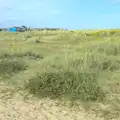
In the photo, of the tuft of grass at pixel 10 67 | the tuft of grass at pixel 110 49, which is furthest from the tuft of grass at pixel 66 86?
the tuft of grass at pixel 110 49

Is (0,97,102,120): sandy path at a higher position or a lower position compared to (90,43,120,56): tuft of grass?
lower

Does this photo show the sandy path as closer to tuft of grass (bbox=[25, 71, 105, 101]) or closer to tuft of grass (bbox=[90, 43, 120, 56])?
tuft of grass (bbox=[25, 71, 105, 101])

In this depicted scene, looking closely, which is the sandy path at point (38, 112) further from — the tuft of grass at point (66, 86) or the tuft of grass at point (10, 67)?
the tuft of grass at point (10, 67)

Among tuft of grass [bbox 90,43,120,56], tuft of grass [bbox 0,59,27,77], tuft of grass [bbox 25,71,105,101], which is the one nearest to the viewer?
tuft of grass [bbox 25,71,105,101]

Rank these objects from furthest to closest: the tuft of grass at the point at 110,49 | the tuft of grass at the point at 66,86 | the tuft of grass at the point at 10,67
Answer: the tuft of grass at the point at 110,49 < the tuft of grass at the point at 10,67 < the tuft of grass at the point at 66,86

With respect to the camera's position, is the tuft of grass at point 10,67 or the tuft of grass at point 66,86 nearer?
the tuft of grass at point 66,86

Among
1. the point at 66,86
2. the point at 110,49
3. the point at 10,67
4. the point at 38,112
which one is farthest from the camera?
the point at 110,49

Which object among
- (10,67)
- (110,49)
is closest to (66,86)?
(10,67)

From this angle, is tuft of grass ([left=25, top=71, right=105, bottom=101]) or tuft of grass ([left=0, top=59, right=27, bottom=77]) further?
tuft of grass ([left=0, top=59, right=27, bottom=77])

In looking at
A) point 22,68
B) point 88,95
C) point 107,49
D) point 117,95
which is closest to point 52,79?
point 88,95

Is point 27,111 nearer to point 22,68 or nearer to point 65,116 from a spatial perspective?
point 65,116

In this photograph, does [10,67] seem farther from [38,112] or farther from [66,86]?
[38,112]

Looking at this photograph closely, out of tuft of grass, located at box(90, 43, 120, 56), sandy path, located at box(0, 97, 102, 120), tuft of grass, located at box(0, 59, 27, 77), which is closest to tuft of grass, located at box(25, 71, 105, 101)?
sandy path, located at box(0, 97, 102, 120)

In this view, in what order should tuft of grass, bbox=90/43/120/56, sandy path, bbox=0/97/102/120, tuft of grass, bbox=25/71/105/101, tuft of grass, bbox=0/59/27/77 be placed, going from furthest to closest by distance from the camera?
tuft of grass, bbox=90/43/120/56 < tuft of grass, bbox=0/59/27/77 < tuft of grass, bbox=25/71/105/101 < sandy path, bbox=0/97/102/120
